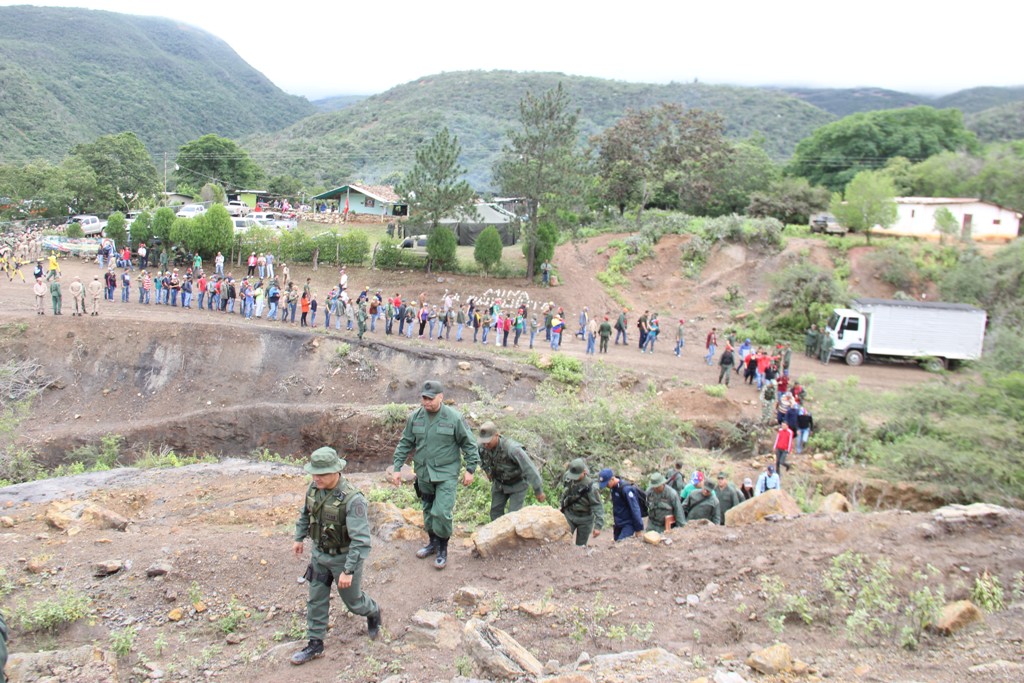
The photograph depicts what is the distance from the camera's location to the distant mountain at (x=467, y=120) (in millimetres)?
75562

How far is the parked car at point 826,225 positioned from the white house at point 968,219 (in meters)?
1.94

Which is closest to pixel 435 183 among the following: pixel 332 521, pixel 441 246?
pixel 441 246

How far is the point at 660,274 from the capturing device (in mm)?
33281

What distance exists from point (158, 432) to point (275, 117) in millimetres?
121003

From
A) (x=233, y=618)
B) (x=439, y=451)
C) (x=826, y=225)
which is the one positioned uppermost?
(x=826, y=225)

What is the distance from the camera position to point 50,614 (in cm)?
611

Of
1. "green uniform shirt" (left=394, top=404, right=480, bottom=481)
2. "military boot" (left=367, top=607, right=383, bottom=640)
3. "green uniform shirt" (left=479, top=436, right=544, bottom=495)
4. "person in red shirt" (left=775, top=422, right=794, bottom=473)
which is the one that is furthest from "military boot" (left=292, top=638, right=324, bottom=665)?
"person in red shirt" (left=775, top=422, right=794, bottom=473)

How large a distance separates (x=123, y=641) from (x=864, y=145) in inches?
2380

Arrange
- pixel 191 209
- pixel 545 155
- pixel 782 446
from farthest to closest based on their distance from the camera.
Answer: pixel 191 209
pixel 545 155
pixel 782 446

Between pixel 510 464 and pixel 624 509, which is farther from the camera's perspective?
pixel 624 509

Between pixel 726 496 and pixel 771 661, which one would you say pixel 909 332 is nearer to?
pixel 726 496

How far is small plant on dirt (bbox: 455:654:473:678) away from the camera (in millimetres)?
5262

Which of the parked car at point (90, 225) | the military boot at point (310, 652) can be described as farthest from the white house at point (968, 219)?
the parked car at point (90, 225)

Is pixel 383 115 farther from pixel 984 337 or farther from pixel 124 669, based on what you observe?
pixel 124 669
